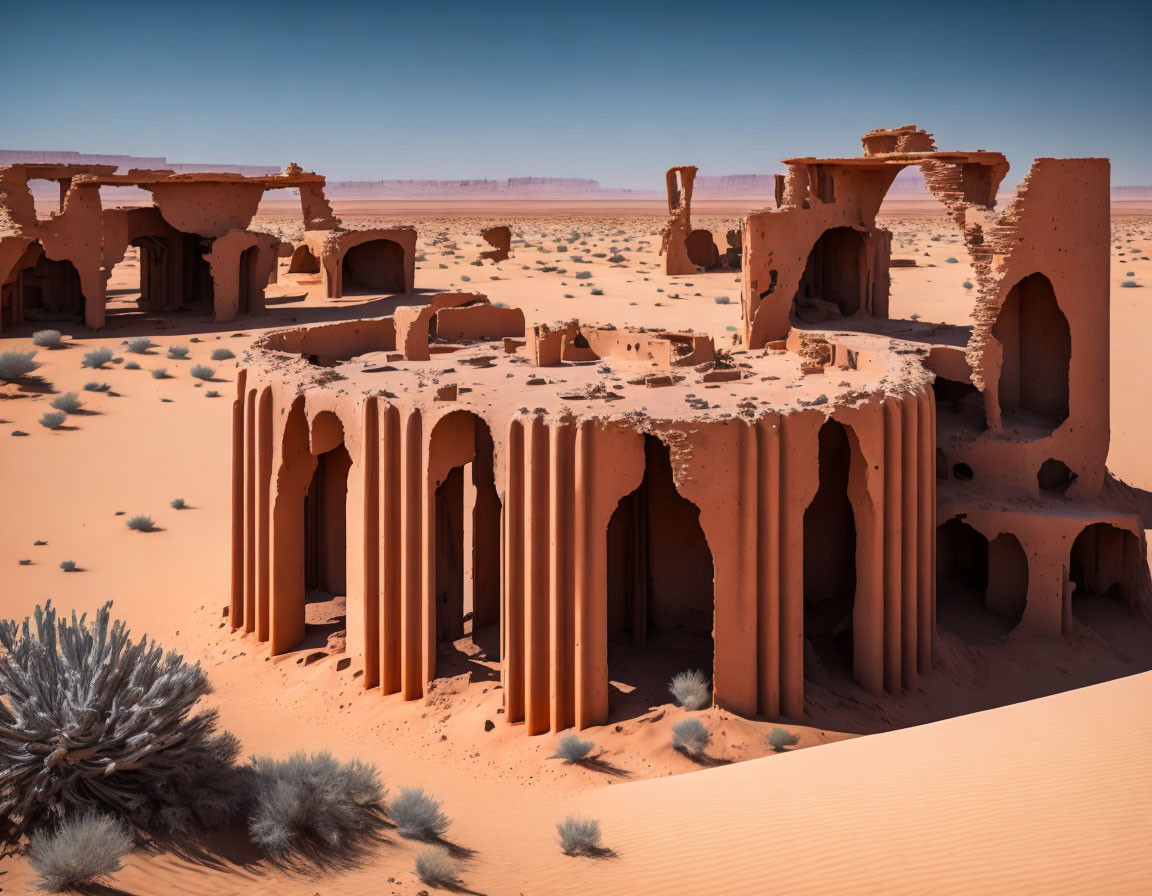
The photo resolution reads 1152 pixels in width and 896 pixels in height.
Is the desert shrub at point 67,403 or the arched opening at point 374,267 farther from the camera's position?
the arched opening at point 374,267

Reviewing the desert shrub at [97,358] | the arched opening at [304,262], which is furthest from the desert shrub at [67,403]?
the arched opening at [304,262]

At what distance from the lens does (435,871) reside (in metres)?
7.60

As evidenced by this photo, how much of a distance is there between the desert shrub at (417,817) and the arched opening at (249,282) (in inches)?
1018

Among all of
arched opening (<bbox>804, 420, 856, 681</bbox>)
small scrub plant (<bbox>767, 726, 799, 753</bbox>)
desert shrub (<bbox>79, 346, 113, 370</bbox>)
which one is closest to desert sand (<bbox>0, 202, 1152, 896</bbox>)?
small scrub plant (<bbox>767, 726, 799, 753</bbox>)

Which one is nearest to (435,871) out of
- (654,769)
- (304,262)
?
(654,769)

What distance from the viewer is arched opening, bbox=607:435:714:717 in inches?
520

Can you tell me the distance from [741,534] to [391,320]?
8.85m

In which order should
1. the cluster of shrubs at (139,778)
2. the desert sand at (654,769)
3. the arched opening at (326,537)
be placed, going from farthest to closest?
the arched opening at (326,537) → the cluster of shrubs at (139,778) → the desert sand at (654,769)

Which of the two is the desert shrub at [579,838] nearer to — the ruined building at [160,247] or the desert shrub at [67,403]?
the desert shrub at [67,403]

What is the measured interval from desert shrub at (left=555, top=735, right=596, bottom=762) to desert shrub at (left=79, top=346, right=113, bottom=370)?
2168cm

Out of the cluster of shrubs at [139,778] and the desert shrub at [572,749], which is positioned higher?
the cluster of shrubs at [139,778]

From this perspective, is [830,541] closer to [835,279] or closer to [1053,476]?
[1053,476]

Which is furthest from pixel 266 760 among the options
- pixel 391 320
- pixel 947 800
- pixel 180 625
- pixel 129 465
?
pixel 129 465

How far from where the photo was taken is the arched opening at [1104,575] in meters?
15.8
